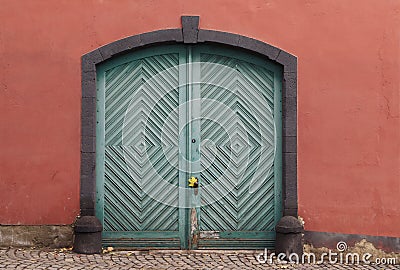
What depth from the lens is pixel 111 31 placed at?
6.88 metres

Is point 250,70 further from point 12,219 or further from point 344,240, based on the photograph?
point 12,219

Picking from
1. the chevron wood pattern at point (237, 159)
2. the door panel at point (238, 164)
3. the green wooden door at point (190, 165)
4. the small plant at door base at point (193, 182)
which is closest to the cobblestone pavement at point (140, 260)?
the green wooden door at point (190, 165)

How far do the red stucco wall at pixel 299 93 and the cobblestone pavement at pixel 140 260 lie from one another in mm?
471

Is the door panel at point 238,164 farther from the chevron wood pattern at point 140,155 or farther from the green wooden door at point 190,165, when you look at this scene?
the chevron wood pattern at point 140,155


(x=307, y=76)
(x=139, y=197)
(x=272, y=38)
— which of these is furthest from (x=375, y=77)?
(x=139, y=197)

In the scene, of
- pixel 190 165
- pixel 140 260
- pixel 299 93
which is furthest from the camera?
pixel 190 165

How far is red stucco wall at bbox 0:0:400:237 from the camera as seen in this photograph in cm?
675

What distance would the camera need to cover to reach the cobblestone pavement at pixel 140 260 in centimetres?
618

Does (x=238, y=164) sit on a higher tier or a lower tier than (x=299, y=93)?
lower

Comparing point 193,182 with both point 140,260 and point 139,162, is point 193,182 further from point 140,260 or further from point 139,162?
point 140,260

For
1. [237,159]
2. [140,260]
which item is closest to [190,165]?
[237,159]

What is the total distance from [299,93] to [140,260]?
279 centimetres

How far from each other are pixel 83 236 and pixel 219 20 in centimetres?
313

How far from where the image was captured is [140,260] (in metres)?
6.50
